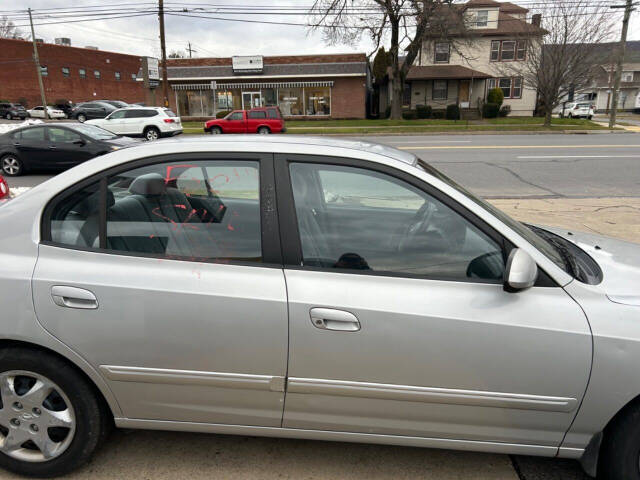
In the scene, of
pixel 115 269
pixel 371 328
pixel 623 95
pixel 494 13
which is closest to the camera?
pixel 371 328

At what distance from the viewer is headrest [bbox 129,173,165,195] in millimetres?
2375

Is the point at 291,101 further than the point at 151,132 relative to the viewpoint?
Yes

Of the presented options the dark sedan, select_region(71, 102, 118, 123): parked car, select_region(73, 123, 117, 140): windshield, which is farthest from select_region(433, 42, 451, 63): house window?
the dark sedan

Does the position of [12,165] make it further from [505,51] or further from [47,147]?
[505,51]

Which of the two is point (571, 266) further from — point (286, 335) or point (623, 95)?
point (623, 95)

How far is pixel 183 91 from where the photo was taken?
125ft

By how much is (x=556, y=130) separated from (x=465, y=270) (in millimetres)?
27972

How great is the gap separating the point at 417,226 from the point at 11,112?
48417mm

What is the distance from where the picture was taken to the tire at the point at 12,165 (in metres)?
12.3

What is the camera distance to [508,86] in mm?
Result: 38062

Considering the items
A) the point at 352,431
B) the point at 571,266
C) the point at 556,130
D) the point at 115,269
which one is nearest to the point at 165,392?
the point at 115,269

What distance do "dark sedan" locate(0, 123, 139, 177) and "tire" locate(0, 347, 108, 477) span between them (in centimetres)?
1107

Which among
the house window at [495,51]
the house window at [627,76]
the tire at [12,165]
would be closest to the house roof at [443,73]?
the house window at [495,51]

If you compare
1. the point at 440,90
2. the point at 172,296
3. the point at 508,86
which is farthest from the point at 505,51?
the point at 172,296
